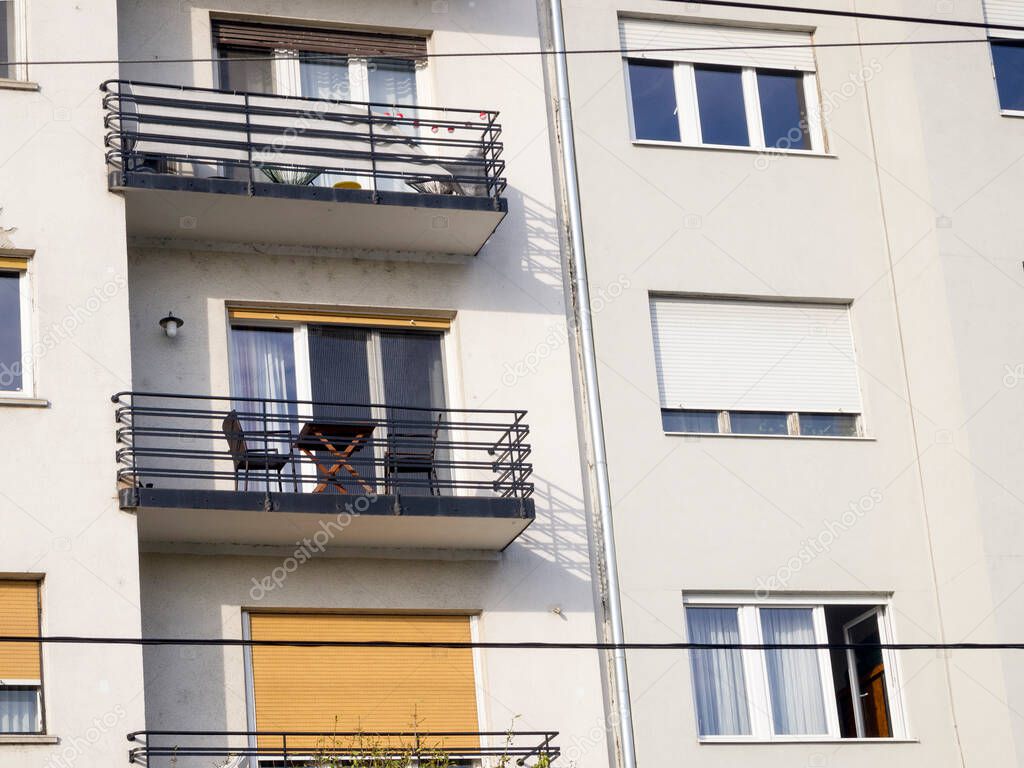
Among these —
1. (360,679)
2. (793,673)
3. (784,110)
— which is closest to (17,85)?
(360,679)

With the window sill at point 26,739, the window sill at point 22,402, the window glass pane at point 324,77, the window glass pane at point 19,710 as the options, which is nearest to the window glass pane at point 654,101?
the window glass pane at point 324,77

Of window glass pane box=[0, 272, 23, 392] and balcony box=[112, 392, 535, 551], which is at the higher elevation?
window glass pane box=[0, 272, 23, 392]

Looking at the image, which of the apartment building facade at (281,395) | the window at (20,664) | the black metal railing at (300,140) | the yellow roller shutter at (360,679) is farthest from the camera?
the black metal railing at (300,140)

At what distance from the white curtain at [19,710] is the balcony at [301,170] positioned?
16.3 feet

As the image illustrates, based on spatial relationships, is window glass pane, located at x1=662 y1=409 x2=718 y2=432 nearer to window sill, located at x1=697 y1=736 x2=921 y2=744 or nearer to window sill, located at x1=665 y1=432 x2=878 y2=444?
window sill, located at x1=665 y1=432 x2=878 y2=444

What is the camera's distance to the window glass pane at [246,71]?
19.2m

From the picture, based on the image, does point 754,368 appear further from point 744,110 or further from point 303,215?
point 303,215

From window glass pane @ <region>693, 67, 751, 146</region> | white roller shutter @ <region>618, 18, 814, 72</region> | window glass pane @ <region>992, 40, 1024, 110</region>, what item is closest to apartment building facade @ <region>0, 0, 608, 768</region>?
white roller shutter @ <region>618, 18, 814, 72</region>

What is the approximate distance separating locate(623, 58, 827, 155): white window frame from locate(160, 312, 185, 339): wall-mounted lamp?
575 centimetres

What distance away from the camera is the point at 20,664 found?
15.5 meters

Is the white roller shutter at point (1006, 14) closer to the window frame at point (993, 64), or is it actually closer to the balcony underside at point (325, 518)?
the window frame at point (993, 64)

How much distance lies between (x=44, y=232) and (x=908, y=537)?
9.65m

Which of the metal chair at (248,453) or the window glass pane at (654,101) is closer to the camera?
the metal chair at (248,453)

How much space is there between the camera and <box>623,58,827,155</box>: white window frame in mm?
20359
